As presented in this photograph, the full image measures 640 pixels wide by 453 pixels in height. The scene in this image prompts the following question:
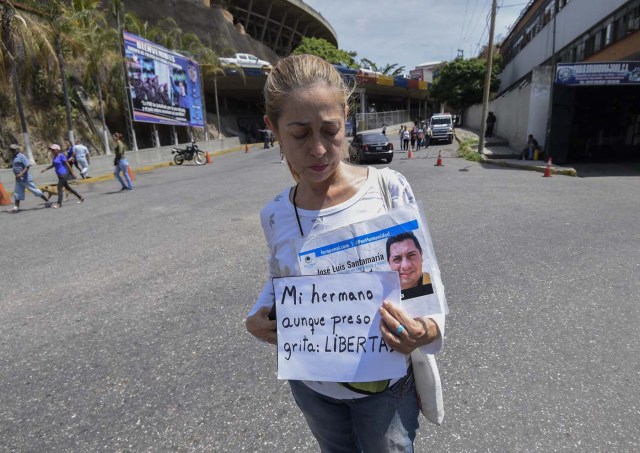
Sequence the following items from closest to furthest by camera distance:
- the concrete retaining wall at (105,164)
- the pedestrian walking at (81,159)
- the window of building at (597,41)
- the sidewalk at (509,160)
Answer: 1. the concrete retaining wall at (105,164)
2. the sidewalk at (509,160)
3. the pedestrian walking at (81,159)
4. the window of building at (597,41)

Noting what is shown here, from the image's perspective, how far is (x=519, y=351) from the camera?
305cm

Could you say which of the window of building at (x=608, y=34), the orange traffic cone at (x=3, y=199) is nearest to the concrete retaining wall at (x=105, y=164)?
the orange traffic cone at (x=3, y=199)

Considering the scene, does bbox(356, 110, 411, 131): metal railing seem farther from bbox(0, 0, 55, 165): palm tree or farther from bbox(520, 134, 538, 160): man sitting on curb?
bbox(0, 0, 55, 165): palm tree

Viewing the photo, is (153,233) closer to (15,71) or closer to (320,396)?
(320,396)

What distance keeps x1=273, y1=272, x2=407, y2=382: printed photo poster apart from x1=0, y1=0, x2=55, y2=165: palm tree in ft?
63.4

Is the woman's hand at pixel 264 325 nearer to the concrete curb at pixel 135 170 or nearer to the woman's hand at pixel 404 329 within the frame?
the woman's hand at pixel 404 329

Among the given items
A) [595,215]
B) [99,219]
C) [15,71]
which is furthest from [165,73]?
[595,215]

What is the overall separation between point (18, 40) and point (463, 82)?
46.1 metres

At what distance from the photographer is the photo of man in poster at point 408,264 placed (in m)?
1.12

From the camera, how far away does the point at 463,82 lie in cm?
4909

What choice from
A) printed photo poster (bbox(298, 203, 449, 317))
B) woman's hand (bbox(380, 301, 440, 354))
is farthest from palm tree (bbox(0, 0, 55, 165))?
woman's hand (bbox(380, 301, 440, 354))

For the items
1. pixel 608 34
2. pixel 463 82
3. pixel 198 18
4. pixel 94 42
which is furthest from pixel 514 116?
pixel 198 18

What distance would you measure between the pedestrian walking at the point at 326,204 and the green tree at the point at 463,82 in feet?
172

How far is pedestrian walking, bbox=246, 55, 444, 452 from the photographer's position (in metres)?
1.29
